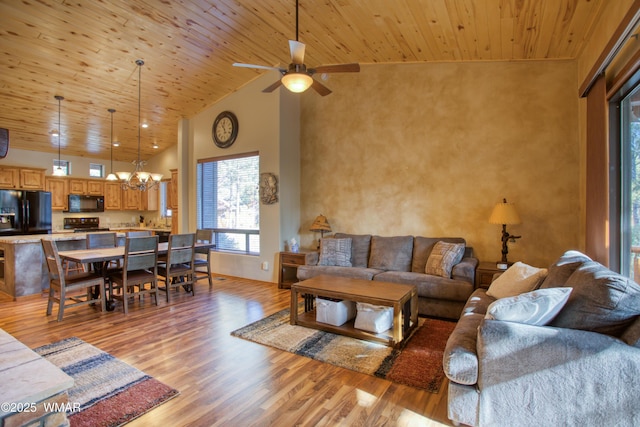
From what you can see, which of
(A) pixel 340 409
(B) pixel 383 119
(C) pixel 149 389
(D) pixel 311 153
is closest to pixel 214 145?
(D) pixel 311 153

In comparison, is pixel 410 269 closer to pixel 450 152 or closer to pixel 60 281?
pixel 450 152

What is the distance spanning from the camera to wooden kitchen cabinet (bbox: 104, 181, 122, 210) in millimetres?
8594

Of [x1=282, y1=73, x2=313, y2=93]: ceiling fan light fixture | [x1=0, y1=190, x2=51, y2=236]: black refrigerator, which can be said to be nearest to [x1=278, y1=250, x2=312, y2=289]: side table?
[x1=282, y1=73, x2=313, y2=93]: ceiling fan light fixture

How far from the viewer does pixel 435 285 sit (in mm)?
3855

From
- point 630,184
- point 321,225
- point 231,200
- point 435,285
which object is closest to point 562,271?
point 630,184

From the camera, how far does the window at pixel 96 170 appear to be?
8492 millimetres

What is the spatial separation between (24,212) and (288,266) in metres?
5.59

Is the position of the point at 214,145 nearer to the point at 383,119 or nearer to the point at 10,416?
the point at 383,119

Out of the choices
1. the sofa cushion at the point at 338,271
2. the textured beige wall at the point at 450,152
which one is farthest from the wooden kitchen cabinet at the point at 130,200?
the sofa cushion at the point at 338,271

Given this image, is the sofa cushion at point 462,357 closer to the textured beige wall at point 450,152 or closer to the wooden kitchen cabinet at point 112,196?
the textured beige wall at point 450,152

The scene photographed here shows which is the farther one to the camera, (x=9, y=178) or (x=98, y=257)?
(x=9, y=178)

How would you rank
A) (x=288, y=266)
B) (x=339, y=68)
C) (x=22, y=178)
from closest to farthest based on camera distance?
(x=339, y=68), (x=288, y=266), (x=22, y=178)

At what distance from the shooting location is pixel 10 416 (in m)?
1.13

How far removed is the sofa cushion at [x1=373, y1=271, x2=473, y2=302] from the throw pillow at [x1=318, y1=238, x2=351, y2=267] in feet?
2.44
